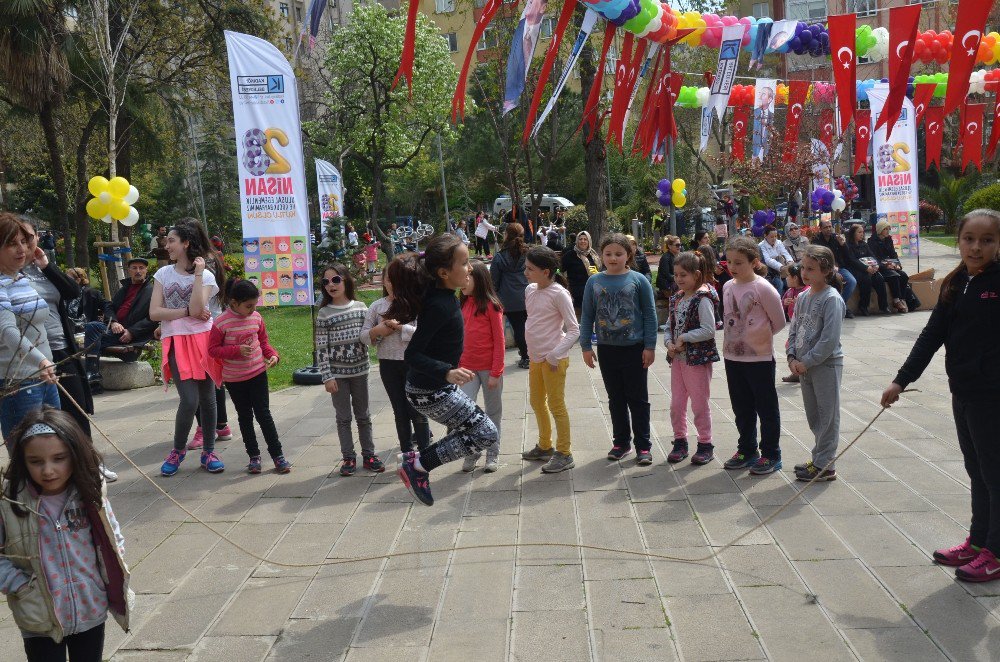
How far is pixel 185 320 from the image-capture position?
21.9 feet

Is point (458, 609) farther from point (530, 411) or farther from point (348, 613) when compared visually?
point (530, 411)

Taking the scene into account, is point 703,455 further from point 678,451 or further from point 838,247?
point 838,247

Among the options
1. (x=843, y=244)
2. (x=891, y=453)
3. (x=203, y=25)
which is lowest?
(x=891, y=453)

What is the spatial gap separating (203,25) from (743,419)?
59.6ft

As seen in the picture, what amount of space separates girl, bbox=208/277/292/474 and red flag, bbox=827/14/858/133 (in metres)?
6.63

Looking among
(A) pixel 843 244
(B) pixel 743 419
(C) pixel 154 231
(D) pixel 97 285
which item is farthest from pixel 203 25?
(C) pixel 154 231

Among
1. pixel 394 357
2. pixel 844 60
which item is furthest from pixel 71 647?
pixel 844 60

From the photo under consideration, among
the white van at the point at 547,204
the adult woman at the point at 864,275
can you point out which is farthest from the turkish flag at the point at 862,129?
the white van at the point at 547,204

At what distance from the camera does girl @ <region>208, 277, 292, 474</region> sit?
21.2ft

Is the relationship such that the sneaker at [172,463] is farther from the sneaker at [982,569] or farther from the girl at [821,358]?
the sneaker at [982,569]

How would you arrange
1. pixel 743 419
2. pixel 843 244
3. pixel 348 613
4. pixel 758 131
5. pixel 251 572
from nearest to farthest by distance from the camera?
pixel 348 613 < pixel 251 572 < pixel 743 419 < pixel 843 244 < pixel 758 131

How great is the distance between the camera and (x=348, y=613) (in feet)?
13.7

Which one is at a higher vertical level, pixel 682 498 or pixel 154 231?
pixel 154 231

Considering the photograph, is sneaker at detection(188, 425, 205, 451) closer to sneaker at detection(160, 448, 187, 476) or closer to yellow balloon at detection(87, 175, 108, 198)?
sneaker at detection(160, 448, 187, 476)
